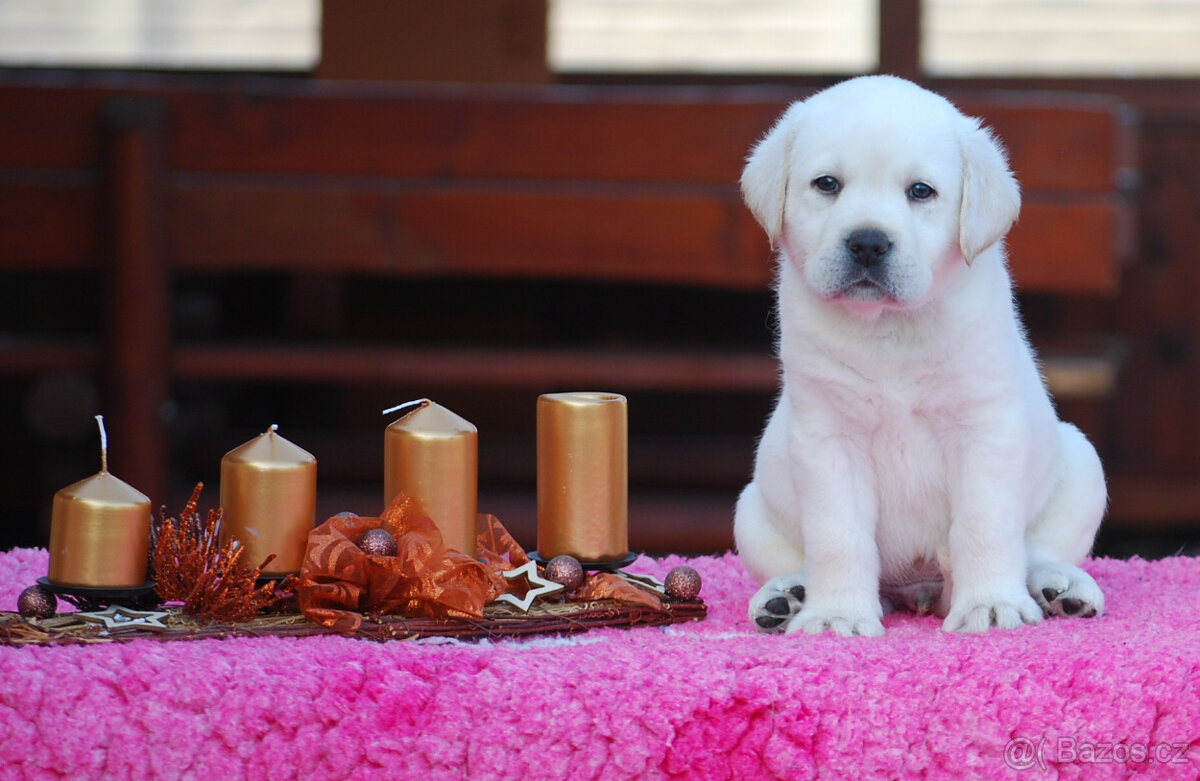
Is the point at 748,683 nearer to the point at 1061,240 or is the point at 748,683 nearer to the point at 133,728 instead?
the point at 133,728

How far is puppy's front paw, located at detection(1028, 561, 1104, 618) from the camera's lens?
2199 mm

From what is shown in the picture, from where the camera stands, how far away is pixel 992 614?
6.95 ft

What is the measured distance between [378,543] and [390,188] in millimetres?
2267

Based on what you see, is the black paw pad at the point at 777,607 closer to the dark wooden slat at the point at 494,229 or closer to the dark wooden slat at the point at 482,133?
the dark wooden slat at the point at 494,229

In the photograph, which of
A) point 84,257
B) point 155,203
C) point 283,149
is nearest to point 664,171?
point 283,149

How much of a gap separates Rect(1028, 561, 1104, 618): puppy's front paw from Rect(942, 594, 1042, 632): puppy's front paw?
7cm

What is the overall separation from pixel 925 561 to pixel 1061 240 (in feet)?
6.54

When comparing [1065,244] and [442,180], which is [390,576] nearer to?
[442,180]

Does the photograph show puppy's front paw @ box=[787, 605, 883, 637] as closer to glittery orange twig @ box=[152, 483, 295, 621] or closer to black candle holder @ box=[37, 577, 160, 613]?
glittery orange twig @ box=[152, 483, 295, 621]

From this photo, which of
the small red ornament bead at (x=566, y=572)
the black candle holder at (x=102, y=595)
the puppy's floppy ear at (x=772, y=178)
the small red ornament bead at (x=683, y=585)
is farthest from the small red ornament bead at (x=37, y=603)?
the puppy's floppy ear at (x=772, y=178)

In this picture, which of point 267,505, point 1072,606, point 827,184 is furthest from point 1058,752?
point 267,505

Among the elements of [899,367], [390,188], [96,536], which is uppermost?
[390,188]

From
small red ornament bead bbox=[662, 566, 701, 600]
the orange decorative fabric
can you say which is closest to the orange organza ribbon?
the orange decorative fabric

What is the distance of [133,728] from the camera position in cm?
182
